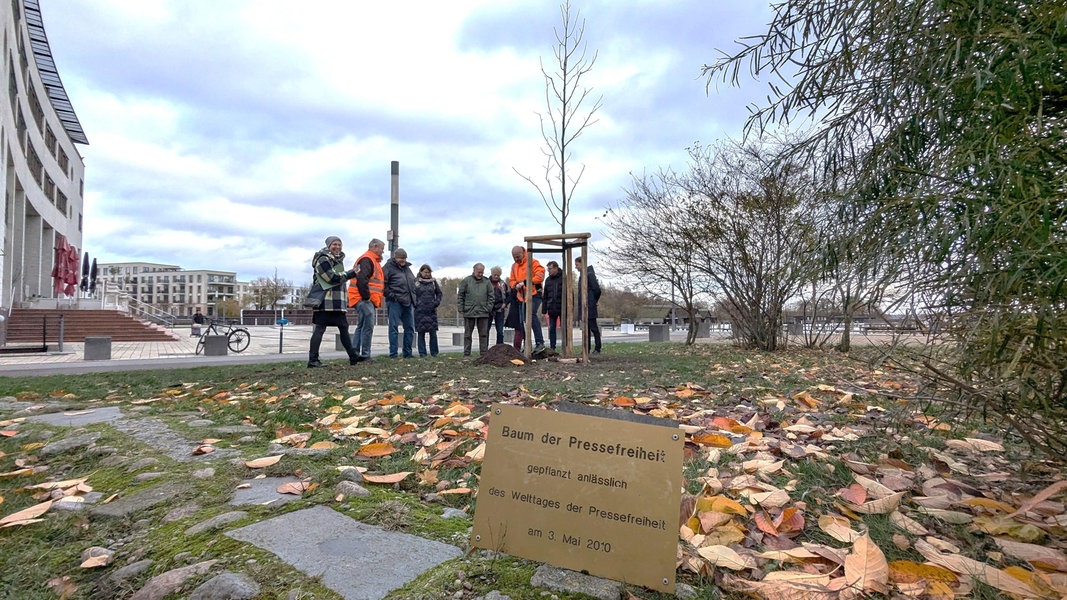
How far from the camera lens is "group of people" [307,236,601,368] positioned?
7.90m

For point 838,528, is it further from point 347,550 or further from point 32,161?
point 32,161

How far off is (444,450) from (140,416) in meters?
2.99

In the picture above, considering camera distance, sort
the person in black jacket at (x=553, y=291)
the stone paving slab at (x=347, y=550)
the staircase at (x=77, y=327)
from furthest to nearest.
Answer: the staircase at (x=77, y=327) → the person in black jacket at (x=553, y=291) → the stone paving slab at (x=347, y=550)

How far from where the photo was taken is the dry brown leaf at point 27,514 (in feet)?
7.38

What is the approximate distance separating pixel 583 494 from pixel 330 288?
682 cm

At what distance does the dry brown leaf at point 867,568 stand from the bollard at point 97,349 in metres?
14.0

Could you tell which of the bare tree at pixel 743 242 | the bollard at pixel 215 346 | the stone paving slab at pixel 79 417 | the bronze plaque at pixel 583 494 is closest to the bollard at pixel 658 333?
the bare tree at pixel 743 242

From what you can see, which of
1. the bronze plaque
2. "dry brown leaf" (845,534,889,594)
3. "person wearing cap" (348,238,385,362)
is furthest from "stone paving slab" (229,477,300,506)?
"person wearing cap" (348,238,385,362)

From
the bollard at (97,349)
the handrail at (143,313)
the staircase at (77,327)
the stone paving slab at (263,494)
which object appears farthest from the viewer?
the handrail at (143,313)

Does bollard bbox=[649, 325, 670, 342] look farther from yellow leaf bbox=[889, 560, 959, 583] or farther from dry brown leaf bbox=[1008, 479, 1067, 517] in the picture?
yellow leaf bbox=[889, 560, 959, 583]

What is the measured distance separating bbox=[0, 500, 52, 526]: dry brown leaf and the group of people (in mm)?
5262

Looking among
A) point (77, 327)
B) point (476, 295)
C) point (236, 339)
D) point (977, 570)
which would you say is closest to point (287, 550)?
point (977, 570)

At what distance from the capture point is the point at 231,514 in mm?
2191

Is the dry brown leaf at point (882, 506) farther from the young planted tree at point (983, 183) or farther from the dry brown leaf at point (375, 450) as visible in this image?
the dry brown leaf at point (375, 450)
